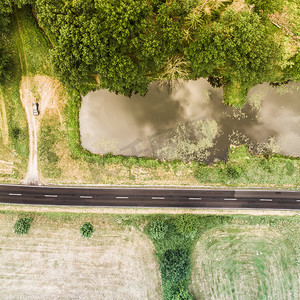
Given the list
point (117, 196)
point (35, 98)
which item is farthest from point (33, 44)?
point (117, 196)

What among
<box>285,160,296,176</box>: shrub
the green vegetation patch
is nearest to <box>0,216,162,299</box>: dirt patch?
the green vegetation patch

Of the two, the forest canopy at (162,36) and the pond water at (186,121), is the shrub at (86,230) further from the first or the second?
the forest canopy at (162,36)

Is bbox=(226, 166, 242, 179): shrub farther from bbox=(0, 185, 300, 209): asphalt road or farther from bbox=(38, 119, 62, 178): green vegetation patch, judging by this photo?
bbox=(38, 119, 62, 178): green vegetation patch

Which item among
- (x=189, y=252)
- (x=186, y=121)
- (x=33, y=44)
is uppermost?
(x=33, y=44)

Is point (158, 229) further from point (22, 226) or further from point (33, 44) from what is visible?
point (33, 44)

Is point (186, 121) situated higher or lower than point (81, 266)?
higher

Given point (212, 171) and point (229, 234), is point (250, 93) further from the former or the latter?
point (229, 234)

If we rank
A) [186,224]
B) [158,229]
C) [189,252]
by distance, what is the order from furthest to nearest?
[189,252] < [186,224] < [158,229]

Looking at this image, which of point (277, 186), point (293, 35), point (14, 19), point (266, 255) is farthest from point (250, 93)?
point (14, 19)
